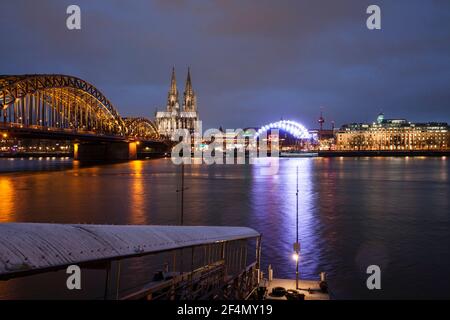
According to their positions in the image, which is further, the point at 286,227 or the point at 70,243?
the point at 286,227

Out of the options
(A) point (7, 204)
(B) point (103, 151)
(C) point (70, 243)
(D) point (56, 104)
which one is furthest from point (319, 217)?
(B) point (103, 151)

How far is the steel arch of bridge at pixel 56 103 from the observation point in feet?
318

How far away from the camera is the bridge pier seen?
158 metres

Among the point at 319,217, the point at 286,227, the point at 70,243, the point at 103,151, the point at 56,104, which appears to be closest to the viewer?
the point at 70,243

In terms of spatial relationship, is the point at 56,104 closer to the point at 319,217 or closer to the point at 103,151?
the point at 103,151

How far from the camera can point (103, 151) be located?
16062 centimetres

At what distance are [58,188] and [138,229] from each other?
182ft

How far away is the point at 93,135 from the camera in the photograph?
116m

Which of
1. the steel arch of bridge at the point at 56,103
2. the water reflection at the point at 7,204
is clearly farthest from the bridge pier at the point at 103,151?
the water reflection at the point at 7,204

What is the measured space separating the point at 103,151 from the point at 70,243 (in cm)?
15860

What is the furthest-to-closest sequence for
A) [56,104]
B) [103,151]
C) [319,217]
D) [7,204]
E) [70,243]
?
[103,151] < [56,104] < [7,204] < [319,217] < [70,243]

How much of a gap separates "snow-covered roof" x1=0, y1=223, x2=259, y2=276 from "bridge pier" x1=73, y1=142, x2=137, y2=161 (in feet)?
503
